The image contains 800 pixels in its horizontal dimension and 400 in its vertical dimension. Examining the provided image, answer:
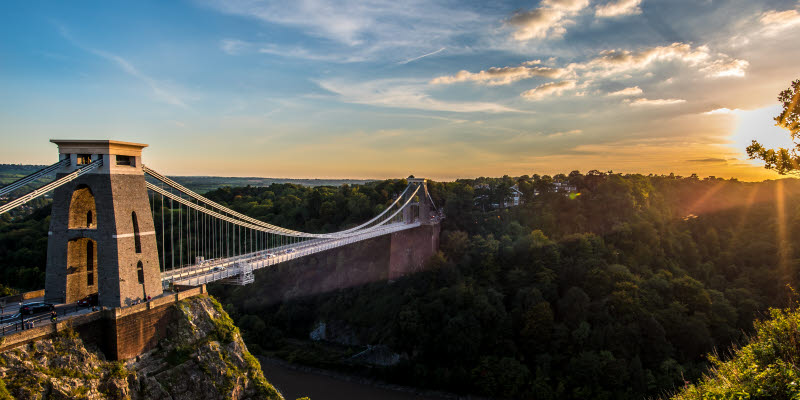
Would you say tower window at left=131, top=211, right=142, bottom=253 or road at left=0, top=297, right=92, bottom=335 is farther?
tower window at left=131, top=211, right=142, bottom=253

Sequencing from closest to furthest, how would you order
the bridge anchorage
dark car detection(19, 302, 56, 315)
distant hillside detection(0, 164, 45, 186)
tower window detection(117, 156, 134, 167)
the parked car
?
the parked car
dark car detection(19, 302, 56, 315)
the bridge anchorage
tower window detection(117, 156, 134, 167)
distant hillside detection(0, 164, 45, 186)

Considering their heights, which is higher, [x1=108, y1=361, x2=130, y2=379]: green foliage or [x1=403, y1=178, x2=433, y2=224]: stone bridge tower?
[x1=403, y1=178, x2=433, y2=224]: stone bridge tower

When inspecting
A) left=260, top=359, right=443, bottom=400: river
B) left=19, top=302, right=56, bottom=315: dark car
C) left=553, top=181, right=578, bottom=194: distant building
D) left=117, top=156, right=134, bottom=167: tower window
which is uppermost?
left=117, top=156, right=134, bottom=167: tower window

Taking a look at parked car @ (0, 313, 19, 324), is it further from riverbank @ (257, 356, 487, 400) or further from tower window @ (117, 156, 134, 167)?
riverbank @ (257, 356, 487, 400)

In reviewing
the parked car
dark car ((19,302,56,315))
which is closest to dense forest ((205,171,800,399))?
dark car ((19,302,56,315))

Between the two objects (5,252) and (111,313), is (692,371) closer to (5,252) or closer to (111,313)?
(111,313)

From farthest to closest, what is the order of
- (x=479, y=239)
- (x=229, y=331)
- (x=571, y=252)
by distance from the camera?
(x=479, y=239), (x=571, y=252), (x=229, y=331)

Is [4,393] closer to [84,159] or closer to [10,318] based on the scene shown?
[10,318]

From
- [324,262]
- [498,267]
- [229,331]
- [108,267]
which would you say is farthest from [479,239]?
[108,267]
